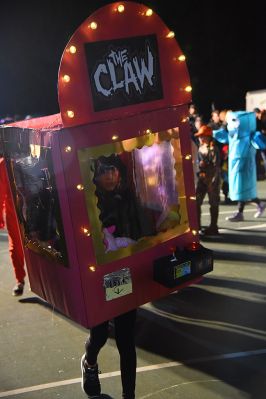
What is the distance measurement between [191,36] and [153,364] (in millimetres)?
19713

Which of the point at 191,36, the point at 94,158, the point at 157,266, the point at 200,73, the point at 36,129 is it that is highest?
the point at 191,36

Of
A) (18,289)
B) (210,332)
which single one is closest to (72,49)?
(210,332)

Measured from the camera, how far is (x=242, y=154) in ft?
25.0

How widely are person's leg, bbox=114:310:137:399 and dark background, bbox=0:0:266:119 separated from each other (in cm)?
1884

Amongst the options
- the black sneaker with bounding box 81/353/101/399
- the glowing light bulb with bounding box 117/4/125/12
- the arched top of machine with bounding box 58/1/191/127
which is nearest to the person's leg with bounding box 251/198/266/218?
the arched top of machine with bounding box 58/1/191/127

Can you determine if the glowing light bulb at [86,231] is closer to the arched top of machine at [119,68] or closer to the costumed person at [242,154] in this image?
the arched top of machine at [119,68]

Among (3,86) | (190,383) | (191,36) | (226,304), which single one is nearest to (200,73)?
(191,36)

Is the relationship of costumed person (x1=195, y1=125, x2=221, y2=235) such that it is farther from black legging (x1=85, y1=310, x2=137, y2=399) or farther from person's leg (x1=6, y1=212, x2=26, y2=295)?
black legging (x1=85, y1=310, x2=137, y2=399)

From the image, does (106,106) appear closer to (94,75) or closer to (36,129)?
(94,75)

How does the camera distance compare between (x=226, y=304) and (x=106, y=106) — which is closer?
(x=106, y=106)

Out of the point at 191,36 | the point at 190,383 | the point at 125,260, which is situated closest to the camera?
the point at 125,260

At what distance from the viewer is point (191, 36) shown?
21062 mm

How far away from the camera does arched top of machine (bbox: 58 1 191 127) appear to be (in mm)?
2475

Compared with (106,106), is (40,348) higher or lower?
lower
